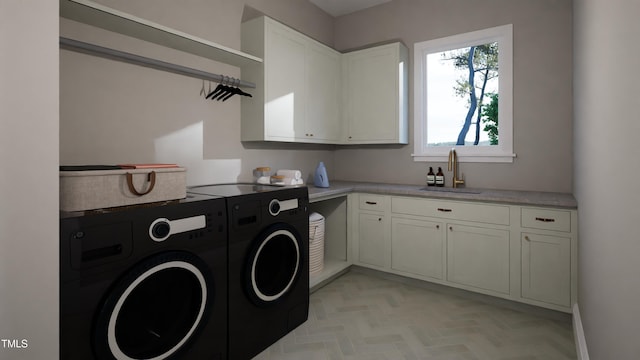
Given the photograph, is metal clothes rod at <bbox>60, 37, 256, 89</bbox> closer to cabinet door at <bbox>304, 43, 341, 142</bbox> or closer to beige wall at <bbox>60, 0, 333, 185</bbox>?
beige wall at <bbox>60, 0, 333, 185</bbox>

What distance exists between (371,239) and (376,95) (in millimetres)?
1444

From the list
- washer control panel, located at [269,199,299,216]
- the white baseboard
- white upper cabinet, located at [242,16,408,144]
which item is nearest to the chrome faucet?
white upper cabinet, located at [242,16,408,144]

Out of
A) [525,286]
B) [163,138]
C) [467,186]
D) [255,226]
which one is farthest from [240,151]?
[525,286]

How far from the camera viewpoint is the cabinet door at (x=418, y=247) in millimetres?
2764

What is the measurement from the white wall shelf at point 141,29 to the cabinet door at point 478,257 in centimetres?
210

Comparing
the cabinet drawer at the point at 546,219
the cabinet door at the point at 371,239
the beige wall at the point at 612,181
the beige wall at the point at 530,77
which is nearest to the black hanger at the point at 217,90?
the cabinet door at the point at 371,239

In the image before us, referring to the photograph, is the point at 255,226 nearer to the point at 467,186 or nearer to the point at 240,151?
the point at 240,151

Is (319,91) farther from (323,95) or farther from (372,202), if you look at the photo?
(372,202)

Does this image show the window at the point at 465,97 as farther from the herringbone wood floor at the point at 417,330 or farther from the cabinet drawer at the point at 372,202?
the herringbone wood floor at the point at 417,330

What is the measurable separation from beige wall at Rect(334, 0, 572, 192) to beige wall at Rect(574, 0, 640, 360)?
47.5 inches

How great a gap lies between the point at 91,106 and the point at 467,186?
2.99 metres

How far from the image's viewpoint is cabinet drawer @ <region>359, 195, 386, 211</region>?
304 centimetres

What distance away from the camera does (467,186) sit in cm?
315

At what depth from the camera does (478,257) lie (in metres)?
2.59
